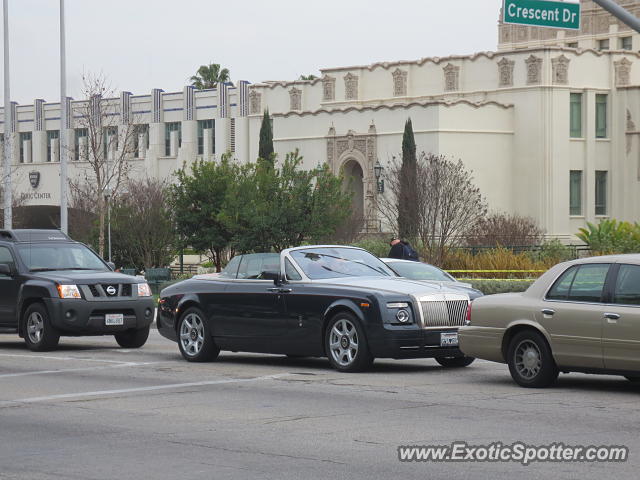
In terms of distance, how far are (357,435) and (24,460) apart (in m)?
2.76

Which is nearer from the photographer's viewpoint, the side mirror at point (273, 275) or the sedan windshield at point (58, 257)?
the side mirror at point (273, 275)

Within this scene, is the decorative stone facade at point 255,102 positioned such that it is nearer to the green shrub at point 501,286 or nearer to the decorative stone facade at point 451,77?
the decorative stone facade at point 451,77

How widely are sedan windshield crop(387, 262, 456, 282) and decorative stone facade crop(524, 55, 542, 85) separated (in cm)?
4026

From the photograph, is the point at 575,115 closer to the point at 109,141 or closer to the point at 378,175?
the point at 378,175

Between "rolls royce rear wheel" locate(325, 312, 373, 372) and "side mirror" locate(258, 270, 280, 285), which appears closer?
"rolls royce rear wheel" locate(325, 312, 373, 372)

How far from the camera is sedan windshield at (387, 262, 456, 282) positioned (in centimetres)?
2088

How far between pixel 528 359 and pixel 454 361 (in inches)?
108

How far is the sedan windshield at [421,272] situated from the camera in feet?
68.5

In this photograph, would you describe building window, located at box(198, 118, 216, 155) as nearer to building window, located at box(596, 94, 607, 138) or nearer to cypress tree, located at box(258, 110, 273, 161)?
cypress tree, located at box(258, 110, 273, 161)

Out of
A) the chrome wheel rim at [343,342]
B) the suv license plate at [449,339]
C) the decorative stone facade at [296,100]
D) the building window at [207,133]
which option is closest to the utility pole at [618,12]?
the suv license plate at [449,339]

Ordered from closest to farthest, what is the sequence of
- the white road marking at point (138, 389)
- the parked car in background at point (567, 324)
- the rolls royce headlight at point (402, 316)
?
the parked car in background at point (567, 324) < the white road marking at point (138, 389) < the rolls royce headlight at point (402, 316)

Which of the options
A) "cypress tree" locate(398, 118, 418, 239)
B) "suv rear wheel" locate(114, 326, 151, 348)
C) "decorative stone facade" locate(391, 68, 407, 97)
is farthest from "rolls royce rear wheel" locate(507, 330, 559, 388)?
"decorative stone facade" locate(391, 68, 407, 97)

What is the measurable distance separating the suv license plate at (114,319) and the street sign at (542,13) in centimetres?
746

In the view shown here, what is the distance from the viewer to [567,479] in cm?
873
